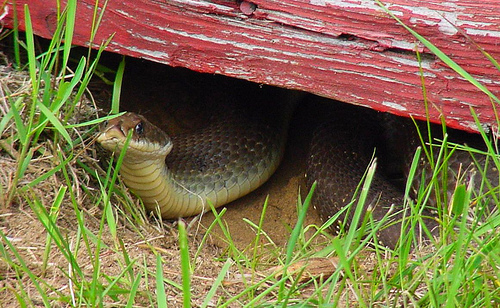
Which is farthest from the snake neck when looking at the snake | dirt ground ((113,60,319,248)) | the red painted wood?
the red painted wood

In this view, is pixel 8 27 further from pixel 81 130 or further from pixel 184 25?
pixel 184 25

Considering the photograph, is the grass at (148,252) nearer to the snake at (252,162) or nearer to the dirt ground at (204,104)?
the snake at (252,162)

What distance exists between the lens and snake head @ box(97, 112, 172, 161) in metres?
2.58

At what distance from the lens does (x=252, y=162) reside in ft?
11.6

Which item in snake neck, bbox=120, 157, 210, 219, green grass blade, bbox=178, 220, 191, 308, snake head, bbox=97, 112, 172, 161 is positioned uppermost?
green grass blade, bbox=178, 220, 191, 308

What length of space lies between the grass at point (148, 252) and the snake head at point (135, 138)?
103 mm

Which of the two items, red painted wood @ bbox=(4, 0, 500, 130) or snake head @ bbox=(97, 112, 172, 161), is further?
snake head @ bbox=(97, 112, 172, 161)

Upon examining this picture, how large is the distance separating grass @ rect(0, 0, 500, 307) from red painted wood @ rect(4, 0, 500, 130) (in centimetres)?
24

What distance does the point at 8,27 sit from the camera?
3.05 m

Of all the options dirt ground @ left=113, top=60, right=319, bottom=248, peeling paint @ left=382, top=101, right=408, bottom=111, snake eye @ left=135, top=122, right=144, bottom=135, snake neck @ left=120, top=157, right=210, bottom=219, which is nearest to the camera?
peeling paint @ left=382, top=101, right=408, bottom=111

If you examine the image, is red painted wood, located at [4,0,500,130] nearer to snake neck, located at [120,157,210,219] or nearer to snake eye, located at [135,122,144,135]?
snake eye, located at [135,122,144,135]

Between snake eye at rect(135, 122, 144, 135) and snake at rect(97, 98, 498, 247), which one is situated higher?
snake eye at rect(135, 122, 144, 135)

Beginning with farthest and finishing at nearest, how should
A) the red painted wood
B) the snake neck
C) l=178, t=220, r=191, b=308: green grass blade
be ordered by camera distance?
the snake neck → the red painted wood → l=178, t=220, r=191, b=308: green grass blade

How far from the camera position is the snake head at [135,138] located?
2582 millimetres
